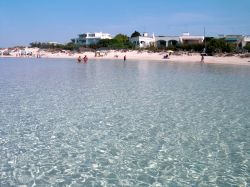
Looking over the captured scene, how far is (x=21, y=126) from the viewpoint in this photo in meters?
9.33

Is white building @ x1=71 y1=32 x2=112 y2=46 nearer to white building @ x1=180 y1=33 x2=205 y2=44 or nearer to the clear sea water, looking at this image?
white building @ x1=180 y1=33 x2=205 y2=44

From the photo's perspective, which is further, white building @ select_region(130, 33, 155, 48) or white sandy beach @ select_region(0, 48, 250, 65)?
white building @ select_region(130, 33, 155, 48)

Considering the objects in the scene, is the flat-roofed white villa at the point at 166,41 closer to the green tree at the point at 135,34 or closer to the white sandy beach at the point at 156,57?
the green tree at the point at 135,34

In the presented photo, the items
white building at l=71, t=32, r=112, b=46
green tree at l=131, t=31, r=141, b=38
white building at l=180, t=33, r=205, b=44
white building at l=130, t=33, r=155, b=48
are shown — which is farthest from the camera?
white building at l=71, t=32, r=112, b=46

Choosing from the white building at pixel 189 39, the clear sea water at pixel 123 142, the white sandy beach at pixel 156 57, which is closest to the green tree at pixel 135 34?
the white building at pixel 189 39

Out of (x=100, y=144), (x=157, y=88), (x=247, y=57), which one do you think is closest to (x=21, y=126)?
(x=100, y=144)

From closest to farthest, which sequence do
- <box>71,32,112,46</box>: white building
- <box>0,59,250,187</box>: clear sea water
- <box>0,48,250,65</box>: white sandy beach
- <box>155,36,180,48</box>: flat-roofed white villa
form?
<box>0,59,250,187</box>: clear sea water
<box>0,48,250,65</box>: white sandy beach
<box>155,36,180,48</box>: flat-roofed white villa
<box>71,32,112,46</box>: white building

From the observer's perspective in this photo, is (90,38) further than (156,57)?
Yes

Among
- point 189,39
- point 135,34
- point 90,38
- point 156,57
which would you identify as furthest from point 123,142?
point 90,38

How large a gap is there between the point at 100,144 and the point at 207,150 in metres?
2.35

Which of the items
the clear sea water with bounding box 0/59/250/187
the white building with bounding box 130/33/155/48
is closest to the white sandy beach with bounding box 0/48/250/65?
the white building with bounding box 130/33/155/48

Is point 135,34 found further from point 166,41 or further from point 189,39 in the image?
point 189,39

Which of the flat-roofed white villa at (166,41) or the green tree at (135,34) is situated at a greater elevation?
the green tree at (135,34)

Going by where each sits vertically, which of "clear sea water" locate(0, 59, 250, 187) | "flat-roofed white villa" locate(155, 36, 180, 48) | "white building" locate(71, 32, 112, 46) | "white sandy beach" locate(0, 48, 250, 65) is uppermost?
"white building" locate(71, 32, 112, 46)
